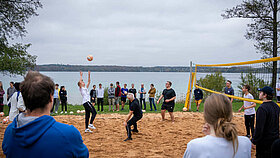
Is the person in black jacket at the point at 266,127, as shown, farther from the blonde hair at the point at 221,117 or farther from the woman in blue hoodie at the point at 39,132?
the woman in blue hoodie at the point at 39,132

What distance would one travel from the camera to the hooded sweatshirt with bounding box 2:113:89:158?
1.26 meters

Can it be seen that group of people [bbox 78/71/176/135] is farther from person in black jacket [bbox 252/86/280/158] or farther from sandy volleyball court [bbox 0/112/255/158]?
person in black jacket [bbox 252/86/280/158]

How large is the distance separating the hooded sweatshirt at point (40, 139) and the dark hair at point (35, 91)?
0.31 feet

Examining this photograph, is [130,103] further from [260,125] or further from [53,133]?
[53,133]

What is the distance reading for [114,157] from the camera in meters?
4.66

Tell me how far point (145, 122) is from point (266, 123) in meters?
6.03

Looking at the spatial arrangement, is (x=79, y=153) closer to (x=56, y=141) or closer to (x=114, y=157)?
(x=56, y=141)

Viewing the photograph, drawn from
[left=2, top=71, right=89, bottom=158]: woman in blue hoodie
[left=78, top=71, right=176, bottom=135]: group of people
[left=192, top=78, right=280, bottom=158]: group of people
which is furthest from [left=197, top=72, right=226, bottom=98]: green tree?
[left=2, top=71, right=89, bottom=158]: woman in blue hoodie

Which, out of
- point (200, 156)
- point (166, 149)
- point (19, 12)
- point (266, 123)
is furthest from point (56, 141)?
point (19, 12)

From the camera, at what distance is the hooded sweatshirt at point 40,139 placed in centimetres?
126

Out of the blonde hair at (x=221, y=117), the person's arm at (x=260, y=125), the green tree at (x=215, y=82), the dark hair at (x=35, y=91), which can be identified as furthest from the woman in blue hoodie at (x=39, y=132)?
the green tree at (x=215, y=82)

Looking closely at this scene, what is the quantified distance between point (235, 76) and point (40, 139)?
8688 mm

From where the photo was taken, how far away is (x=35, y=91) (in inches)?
53.3

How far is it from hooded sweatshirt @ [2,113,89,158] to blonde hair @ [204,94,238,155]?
3.35 ft
